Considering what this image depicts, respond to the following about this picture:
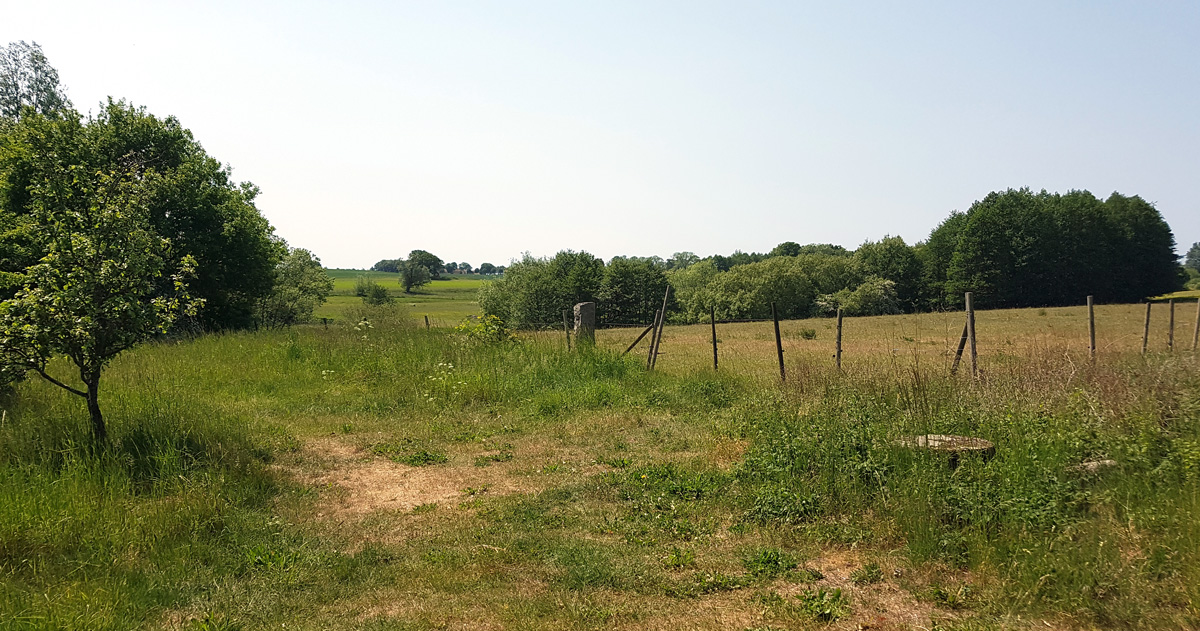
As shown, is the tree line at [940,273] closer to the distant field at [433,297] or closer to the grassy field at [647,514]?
the distant field at [433,297]

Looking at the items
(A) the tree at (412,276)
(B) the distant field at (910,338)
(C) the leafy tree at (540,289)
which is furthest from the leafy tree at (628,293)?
(A) the tree at (412,276)

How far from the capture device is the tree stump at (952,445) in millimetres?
5645

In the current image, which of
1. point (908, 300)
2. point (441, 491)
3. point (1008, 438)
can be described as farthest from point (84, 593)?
point (908, 300)

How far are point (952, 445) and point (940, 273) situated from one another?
7125 centimetres

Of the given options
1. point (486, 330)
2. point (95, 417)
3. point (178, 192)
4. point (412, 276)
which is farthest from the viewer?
point (412, 276)

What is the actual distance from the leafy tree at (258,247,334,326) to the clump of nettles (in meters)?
17.1

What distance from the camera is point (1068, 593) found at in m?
3.99

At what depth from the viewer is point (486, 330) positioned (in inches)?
581

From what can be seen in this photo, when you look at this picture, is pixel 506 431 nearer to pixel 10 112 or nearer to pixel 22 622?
pixel 22 622

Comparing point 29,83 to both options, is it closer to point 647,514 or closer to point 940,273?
point 647,514

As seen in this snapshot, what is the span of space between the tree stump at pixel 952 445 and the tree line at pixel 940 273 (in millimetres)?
50868

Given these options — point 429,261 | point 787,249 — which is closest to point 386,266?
point 429,261

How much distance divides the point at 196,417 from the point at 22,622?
3.93m

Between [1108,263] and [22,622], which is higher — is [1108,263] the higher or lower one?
the higher one
